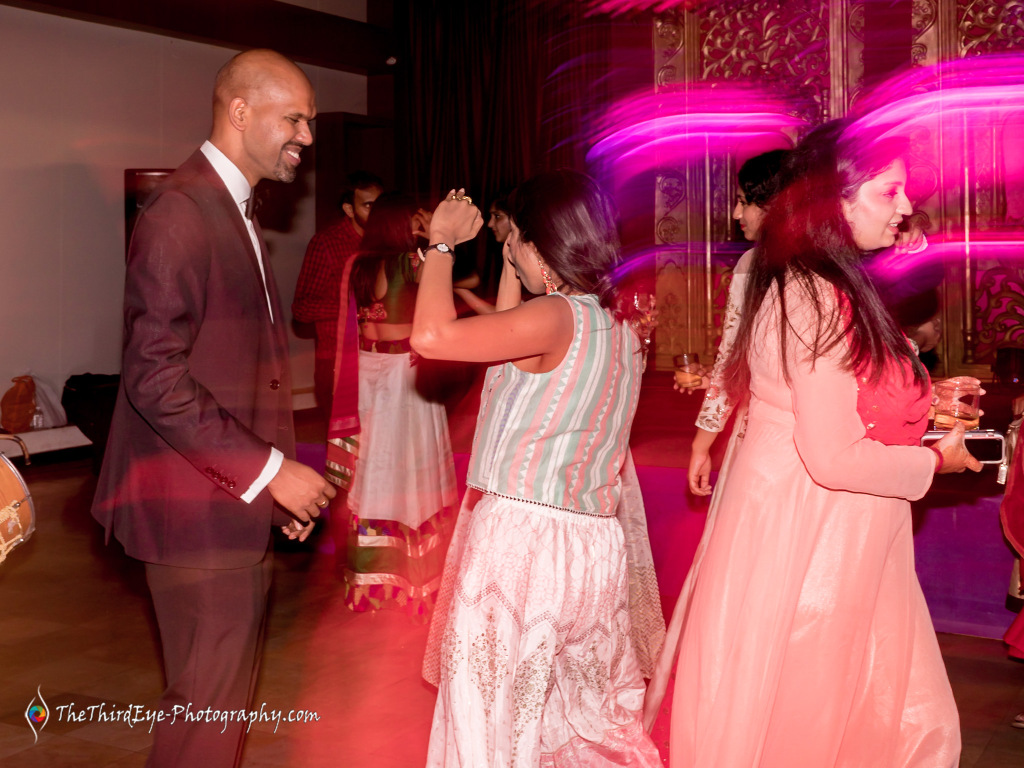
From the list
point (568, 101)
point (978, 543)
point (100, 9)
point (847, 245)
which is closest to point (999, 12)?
point (568, 101)

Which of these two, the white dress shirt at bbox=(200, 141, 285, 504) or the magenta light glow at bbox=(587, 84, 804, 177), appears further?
the magenta light glow at bbox=(587, 84, 804, 177)

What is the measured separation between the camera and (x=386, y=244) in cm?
364

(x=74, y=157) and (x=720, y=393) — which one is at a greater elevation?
(x=74, y=157)

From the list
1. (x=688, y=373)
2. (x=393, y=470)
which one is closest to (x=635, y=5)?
(x=393, y=470)

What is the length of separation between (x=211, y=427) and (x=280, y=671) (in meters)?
1.74

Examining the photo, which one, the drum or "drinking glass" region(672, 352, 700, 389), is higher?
"drinking glass" region(672, 352, 700, 389)

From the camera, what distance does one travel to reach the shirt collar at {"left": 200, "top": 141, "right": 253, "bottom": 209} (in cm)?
Answer: 187

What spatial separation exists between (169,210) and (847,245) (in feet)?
3.65

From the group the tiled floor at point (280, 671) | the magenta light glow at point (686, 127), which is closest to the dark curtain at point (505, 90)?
the magenta light glow at point (686, 127)

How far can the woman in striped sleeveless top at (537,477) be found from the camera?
183cm

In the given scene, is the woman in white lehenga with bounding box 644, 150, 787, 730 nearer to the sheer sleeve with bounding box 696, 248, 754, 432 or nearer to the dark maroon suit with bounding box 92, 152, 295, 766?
the sheer sleeve with bounding box 696, 248, 754, 432

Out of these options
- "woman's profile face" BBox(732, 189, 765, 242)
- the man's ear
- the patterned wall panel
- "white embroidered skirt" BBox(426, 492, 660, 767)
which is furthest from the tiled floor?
the patterned wall panel

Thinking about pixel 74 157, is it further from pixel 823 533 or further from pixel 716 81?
pixel 823 533

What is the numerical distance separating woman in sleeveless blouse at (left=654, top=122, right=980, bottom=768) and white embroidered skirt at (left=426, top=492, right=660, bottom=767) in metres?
0.21
